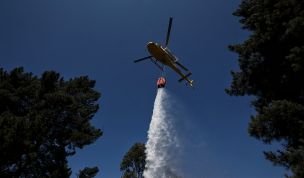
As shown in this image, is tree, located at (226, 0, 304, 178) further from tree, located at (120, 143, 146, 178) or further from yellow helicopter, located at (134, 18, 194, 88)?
tree, located at (120, 143, 146, 178)

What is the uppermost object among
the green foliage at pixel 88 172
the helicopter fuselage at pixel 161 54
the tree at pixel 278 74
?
the helicopter fuselage at pixel 161 54

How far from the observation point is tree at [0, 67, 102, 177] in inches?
494

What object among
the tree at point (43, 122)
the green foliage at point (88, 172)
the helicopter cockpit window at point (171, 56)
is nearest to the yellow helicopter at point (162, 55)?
the helicopter cockpit window at point (171, 56)

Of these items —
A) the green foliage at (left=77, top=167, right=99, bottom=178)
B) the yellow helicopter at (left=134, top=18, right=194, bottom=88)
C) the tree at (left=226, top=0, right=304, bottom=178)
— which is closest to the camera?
the tree at (left=226, top=0, right=304, bottom=178)

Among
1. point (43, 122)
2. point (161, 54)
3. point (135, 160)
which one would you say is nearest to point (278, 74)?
point (161, 54)

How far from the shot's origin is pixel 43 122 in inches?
520

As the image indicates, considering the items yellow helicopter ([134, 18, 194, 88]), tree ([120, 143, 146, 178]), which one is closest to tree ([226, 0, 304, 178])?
yellow helicopter ([134, 18, 194, 88])

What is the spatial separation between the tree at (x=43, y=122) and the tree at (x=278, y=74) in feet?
43.0

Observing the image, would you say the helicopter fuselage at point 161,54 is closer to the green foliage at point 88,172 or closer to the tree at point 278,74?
the tree at point 278,74

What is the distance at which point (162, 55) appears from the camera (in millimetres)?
22594

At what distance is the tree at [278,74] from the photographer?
782 cm

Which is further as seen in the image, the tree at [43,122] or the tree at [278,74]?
the tree at [43,122]

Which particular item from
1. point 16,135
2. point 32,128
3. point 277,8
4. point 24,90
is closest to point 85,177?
point 32,128

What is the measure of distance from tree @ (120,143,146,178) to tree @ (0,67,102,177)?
1346 cm
